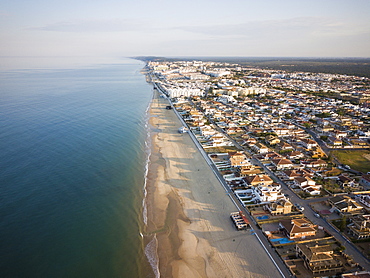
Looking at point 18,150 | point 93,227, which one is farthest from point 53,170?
point 93,227

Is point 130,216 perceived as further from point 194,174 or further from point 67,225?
point 194,174

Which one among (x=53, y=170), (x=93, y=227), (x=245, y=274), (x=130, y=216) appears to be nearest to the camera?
(x=245, y=274)

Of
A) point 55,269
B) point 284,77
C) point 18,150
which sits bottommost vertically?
point 55,269

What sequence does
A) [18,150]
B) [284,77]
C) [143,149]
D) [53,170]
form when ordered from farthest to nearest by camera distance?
[284,77]
[143,149]
[18,150]
[53,170]

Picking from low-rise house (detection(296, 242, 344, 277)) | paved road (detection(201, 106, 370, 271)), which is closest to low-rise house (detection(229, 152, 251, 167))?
paved road (detection(201, 106, 370, 271))

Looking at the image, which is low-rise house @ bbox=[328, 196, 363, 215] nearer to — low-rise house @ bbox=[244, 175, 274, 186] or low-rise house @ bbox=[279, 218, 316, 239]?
low-rise house @ bbox=[279, 218, 316, 239]
